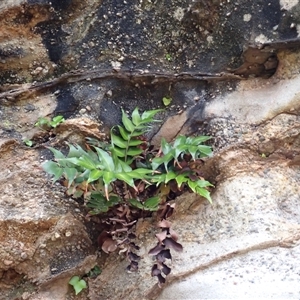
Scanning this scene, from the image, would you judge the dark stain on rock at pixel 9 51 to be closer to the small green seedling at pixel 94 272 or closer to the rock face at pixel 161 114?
the rock face at pixel 161 114

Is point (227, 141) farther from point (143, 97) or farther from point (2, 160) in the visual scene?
point (2, 160)

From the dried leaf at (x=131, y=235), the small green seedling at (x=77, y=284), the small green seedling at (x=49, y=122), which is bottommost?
the small green seedling at (x=77, y=284)

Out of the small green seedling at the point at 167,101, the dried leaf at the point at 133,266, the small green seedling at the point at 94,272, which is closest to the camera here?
the dried leaf at the point at 133,266

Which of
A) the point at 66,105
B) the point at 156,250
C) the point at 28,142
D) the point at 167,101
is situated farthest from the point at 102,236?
the point at 167,101

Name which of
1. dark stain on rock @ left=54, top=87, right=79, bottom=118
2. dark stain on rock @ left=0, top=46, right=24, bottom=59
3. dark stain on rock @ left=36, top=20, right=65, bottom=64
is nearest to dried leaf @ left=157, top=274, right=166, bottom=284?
dark stain on rock @ left=54, top=87, right=79, bottom=118

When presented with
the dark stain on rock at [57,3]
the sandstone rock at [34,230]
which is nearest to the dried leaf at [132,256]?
the sandstone rock at [34,230]

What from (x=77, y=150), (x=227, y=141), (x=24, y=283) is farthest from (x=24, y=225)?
(x=227, y=141)

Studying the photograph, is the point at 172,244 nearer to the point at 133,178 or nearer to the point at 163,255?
the point at 163,255
